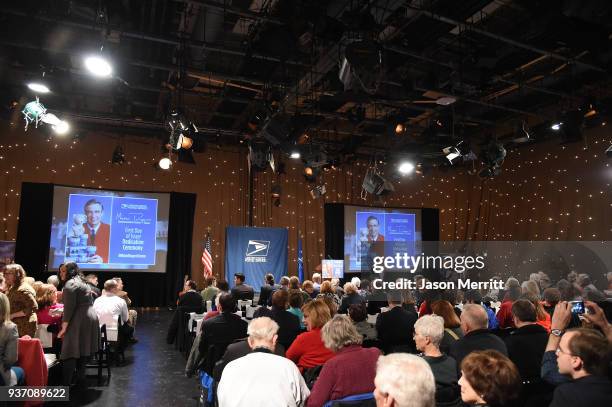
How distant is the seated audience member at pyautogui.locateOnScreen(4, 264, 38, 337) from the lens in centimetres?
425

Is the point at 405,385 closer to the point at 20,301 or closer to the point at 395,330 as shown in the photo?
the point at 395,330

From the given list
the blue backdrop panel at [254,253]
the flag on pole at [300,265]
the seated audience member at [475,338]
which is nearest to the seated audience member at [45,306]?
the seated audience member at [475,338]

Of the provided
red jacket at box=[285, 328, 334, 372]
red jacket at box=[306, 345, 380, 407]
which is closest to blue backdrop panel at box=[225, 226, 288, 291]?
red jacket at box=[285, 328, 334, 372]

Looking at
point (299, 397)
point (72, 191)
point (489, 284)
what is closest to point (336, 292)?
point (489, 284)

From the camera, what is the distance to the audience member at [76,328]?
4.92 meters

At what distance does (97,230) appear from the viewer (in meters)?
11.2

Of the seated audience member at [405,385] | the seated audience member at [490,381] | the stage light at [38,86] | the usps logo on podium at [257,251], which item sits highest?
the stage light at [38,86]

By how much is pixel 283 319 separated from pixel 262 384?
7.75 ft

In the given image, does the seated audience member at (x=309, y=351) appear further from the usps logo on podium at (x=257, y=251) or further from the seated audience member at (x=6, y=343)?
the usps logo on podium at (x=257, y=251)

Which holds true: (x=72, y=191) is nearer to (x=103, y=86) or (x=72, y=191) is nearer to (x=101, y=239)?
(x=101, y=239)

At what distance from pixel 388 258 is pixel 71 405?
8827 millimetres

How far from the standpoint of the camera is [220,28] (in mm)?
7184

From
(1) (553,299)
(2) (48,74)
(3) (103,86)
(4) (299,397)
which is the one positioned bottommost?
(4) (299,397)

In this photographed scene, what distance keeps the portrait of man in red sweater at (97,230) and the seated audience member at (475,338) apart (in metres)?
10.1
